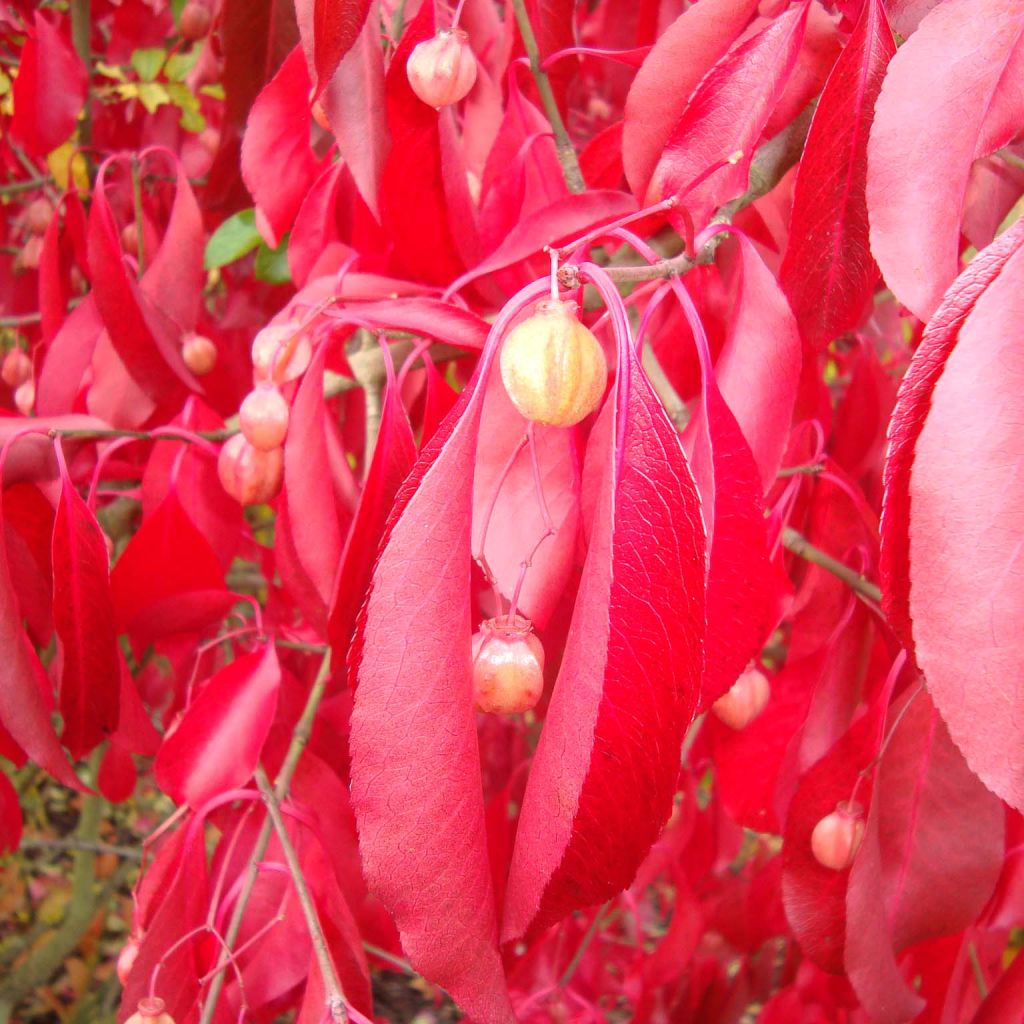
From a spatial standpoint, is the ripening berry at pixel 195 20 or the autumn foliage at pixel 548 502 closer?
the autumn foliage at pixel 548 502

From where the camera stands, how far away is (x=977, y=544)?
0.24 meters

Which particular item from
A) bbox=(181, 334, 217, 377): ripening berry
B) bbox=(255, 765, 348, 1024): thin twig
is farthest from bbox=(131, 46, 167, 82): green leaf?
bbox=(255, 765, 348, 1024): thin twig

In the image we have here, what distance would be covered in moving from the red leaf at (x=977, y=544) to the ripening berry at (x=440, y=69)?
1.12 feet

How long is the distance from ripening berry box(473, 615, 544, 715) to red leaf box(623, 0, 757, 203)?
21 cm

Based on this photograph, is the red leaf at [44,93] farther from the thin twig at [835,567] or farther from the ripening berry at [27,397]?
the thin twig at [835,567]

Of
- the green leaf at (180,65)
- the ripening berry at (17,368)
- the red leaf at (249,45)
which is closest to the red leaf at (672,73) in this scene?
the red leaf at (249,45)

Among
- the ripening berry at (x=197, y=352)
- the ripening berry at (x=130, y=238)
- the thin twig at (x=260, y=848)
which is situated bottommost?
the thin twig at (x=260, y=848)

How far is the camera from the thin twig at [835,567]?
0.65 m

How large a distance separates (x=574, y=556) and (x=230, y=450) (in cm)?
30

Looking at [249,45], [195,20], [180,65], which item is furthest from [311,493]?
[180,65]

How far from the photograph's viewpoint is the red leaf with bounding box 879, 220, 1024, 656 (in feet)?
0.87

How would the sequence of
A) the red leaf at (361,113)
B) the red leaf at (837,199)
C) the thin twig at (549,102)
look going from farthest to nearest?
the thin twig at (549,102) → the red leaf at (361,113) → the red leaf at (837,199)

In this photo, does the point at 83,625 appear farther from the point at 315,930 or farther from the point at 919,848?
the point at 919,848

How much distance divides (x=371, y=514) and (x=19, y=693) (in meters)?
0.23
